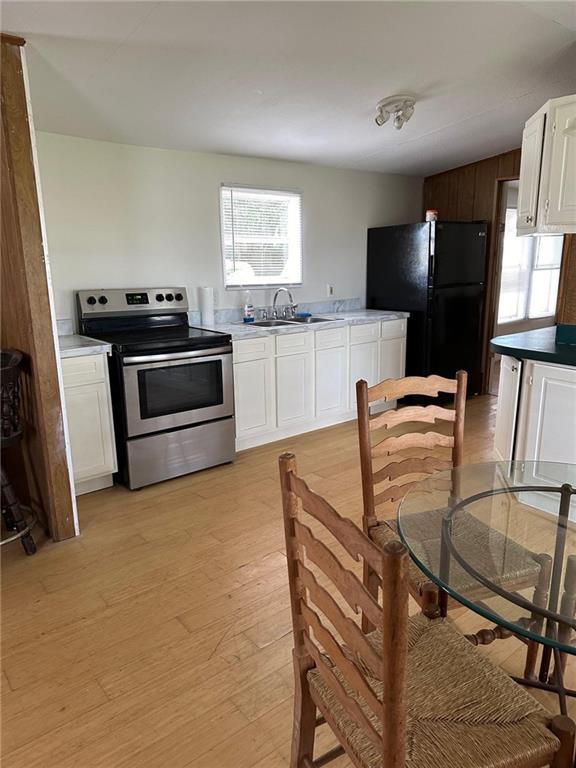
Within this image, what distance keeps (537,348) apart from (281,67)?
1.92 metres

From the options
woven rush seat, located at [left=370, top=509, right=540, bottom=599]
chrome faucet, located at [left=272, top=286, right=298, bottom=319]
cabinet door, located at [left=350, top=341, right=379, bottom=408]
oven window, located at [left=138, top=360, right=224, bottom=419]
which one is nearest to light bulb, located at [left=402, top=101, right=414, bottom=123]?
chrome faucet, located at [left=272, top=286, right=298, bottom=319]

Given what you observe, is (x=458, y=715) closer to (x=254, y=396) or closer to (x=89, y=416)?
(x=89, y=416)

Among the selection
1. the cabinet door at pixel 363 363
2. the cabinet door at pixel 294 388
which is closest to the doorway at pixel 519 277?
the cabinet door at pixel 363 363

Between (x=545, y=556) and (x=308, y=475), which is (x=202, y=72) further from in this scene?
(x=545, y=556)

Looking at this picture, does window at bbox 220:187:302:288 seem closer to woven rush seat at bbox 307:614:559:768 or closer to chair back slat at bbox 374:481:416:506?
chair back slat at bbox 374:481:416:506

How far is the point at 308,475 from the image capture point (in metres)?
3.34

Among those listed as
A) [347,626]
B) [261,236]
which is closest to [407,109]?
[261,236]

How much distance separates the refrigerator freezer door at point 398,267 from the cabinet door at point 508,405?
2023 mm

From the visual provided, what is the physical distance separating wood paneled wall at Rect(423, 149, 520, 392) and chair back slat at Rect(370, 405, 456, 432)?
360cm

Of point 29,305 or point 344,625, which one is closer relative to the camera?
point 344,625

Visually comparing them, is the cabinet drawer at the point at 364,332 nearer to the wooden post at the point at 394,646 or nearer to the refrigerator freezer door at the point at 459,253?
the refrigerator freezer door at the point at 459,253

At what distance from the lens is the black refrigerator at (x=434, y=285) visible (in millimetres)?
4566

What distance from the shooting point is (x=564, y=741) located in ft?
3.27

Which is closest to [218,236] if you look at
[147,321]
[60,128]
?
[147,321]
